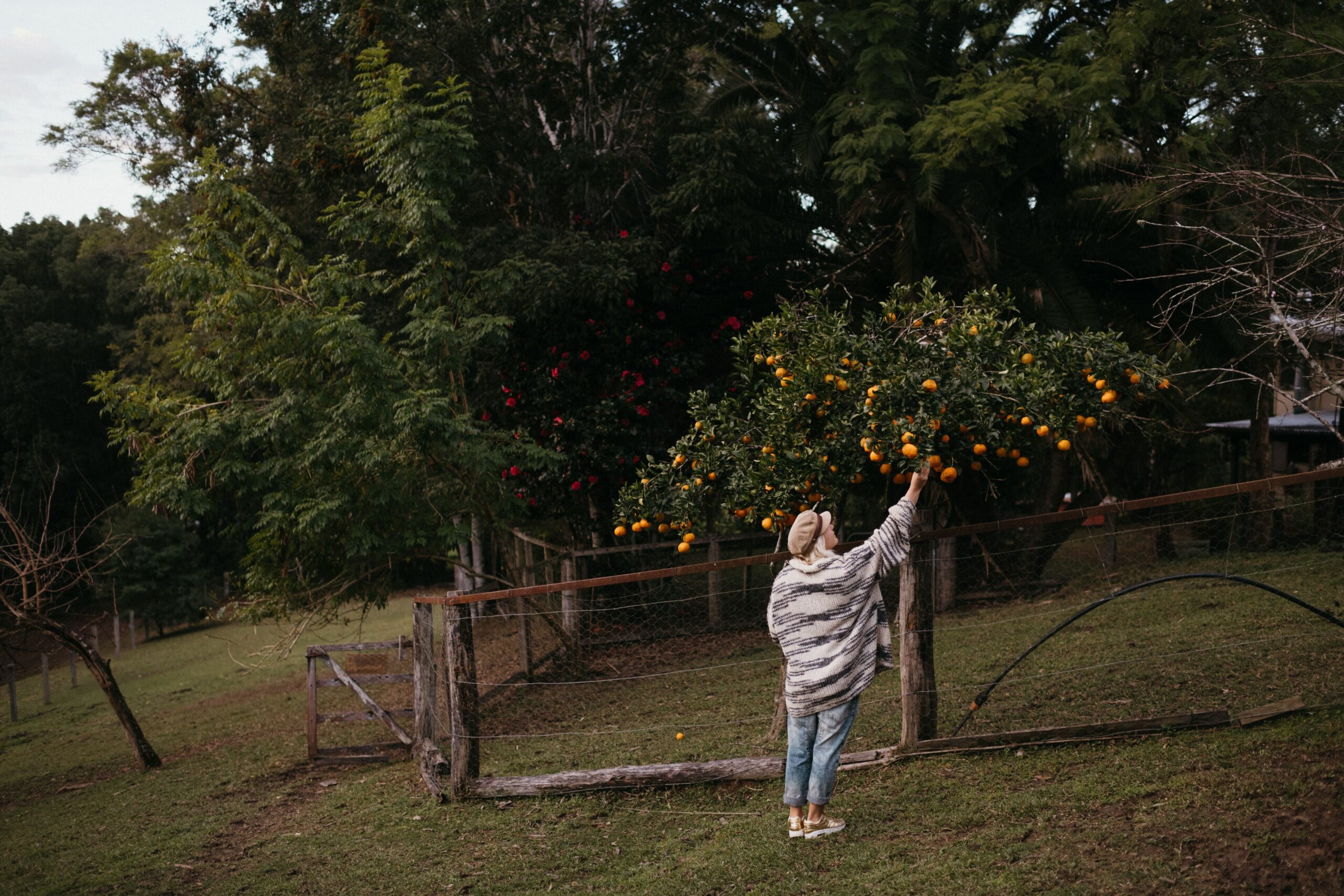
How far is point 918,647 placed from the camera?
6.30 meters

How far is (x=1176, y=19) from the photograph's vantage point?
10.2 metres

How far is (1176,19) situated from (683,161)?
18.1 ft

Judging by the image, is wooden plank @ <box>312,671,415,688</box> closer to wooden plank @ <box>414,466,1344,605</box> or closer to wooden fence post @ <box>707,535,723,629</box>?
wooden plank @ <box>414,466,1344,605</box>

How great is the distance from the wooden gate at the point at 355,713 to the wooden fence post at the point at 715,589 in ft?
14.4

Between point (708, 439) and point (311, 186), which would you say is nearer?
point (708, 439)

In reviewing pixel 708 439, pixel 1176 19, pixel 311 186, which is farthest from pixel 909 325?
pixel 311 186

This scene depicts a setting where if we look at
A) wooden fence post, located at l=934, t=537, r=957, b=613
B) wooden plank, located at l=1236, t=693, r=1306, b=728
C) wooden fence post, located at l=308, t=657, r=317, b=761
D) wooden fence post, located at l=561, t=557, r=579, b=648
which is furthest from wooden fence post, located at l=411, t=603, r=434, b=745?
wooden fence post, located at l=934, t=537, r=957, b=613

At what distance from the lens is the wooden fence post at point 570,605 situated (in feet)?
36.6

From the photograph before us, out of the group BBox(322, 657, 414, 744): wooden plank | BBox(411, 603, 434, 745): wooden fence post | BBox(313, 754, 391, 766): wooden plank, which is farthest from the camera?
BBox(313, 754, 391, 766): wooden plank

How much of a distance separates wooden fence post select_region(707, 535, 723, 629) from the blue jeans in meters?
7.29

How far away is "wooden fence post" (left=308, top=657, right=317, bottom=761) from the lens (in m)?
9.47

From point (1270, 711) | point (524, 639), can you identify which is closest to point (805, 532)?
point (1270, 711)

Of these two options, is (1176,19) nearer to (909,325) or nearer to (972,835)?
(909,325)

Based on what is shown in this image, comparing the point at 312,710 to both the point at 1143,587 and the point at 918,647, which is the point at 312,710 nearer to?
the point at 918,647
